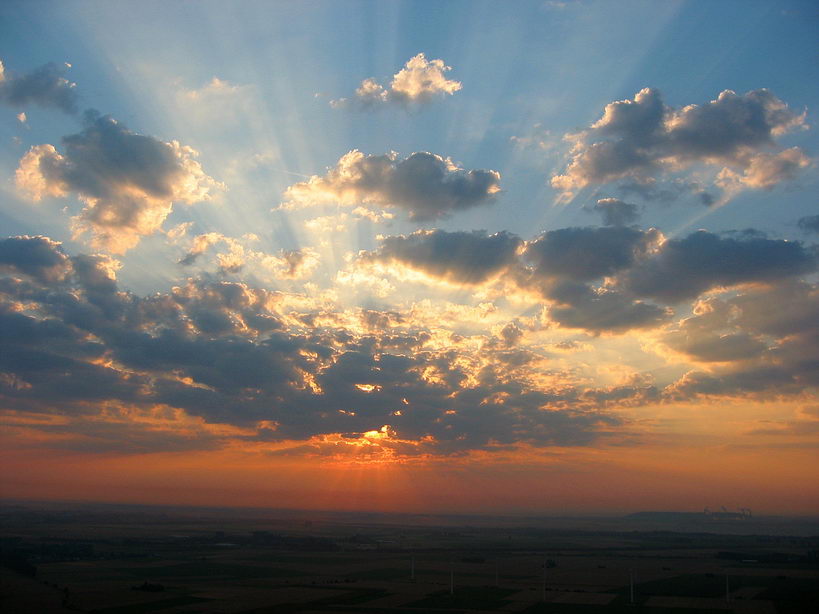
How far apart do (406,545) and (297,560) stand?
50.9m

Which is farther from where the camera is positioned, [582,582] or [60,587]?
[582,582]

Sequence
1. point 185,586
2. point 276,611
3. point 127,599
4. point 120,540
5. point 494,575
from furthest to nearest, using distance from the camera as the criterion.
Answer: point 120,540, point 494,575, point 185,586, point 127,599, point 276,611

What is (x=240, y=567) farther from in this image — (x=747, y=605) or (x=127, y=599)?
(x=747, y=605)

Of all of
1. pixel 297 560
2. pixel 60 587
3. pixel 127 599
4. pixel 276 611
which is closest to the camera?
pixel 276 611

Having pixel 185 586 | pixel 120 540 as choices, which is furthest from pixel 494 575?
pixel 120 540

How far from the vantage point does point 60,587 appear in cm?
6638

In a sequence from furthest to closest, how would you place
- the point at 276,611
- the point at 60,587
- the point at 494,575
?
the point at 494,575, the point at 60,587, the point at 276,611

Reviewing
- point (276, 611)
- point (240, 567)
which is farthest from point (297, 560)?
point (276, 611)

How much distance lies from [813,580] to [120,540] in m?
128

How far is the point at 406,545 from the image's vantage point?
15600 centimetres

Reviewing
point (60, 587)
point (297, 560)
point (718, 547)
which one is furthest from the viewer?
point (718, 547)

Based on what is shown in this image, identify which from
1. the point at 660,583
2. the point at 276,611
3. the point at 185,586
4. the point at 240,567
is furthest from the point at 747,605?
the point at 240,567

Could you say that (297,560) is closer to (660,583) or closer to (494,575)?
(494,575)

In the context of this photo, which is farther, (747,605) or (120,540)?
(120,540)
